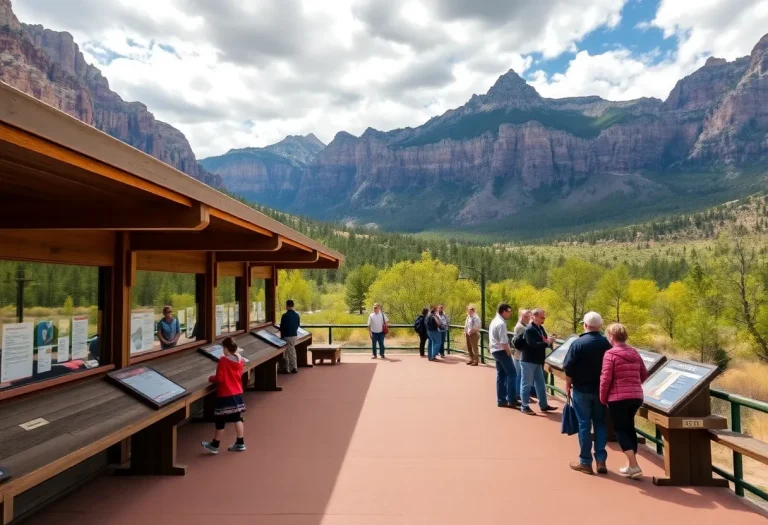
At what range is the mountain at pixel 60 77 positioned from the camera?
112 metres

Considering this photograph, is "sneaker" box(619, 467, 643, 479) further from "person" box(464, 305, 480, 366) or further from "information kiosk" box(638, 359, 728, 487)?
"person" box(464, 305, 480, 366)

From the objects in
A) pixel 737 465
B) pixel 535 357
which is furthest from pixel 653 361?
pixel 535 357

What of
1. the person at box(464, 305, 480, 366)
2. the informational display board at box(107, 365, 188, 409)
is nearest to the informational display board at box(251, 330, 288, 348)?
the person at box(464, 305, 480, 366)

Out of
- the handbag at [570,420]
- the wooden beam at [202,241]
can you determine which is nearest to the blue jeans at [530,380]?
the handbag at [570,420]

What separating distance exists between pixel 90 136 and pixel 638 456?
255 inches

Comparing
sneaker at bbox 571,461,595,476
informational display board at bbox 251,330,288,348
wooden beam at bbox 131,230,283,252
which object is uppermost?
wooden beam at bbox 131,230,283,252

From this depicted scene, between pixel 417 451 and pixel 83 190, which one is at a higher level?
pixel 83 190

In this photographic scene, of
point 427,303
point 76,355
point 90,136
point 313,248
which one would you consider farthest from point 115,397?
point 427,303

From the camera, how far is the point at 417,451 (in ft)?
21.1

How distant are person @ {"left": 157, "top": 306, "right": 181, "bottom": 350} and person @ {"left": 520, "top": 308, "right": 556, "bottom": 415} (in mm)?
5131

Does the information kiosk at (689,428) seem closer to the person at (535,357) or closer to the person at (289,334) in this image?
the person at (535,357)

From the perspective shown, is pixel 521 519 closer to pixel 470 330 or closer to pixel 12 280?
pixel 12 280

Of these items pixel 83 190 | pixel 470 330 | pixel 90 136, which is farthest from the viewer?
pixel 470 330

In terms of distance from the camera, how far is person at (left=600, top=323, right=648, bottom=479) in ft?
17.4
